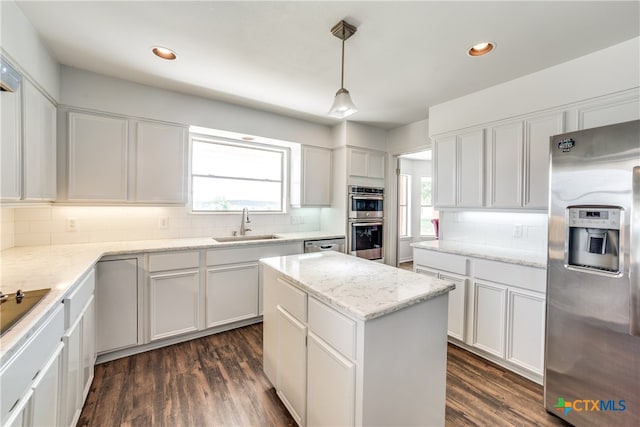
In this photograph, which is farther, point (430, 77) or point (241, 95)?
point (241, 95)

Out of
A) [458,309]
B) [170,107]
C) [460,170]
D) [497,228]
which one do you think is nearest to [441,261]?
[458,309]

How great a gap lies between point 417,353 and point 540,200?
1.91 meters

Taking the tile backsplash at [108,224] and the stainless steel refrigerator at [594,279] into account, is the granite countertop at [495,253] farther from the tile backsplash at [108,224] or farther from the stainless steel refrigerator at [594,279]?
the tile backsplash at [108,224]

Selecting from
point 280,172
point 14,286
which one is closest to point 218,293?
point 14,286

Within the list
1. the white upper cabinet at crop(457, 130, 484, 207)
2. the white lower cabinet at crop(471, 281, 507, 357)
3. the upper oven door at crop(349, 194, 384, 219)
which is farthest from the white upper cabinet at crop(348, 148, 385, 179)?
the white lower cabinet at crop(471, 281, 507, 357)

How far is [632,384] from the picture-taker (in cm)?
143

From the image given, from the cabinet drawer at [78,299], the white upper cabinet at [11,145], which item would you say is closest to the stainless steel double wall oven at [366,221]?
the cabinet drawer at [78,299]

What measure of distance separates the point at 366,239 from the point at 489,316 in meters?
1.91

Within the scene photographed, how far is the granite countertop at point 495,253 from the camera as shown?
2.11 meters

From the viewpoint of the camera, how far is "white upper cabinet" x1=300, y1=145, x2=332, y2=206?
378 cm

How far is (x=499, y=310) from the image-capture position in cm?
224

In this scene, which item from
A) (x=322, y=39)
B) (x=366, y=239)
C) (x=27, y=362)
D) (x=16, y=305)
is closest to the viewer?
(x=27, y=362)

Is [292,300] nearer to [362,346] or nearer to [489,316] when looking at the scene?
[362,346]

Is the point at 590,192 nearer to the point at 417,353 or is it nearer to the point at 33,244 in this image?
the point at 417,353
